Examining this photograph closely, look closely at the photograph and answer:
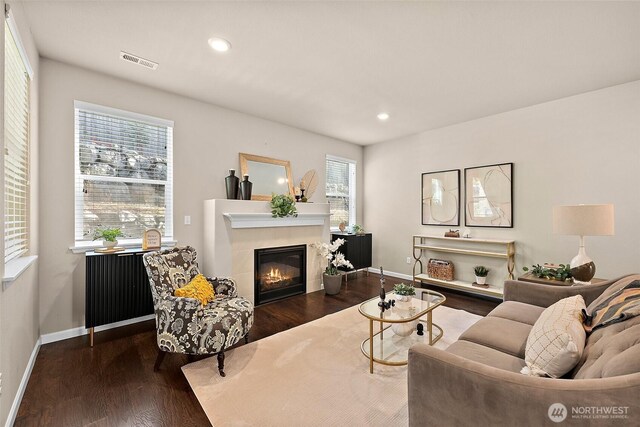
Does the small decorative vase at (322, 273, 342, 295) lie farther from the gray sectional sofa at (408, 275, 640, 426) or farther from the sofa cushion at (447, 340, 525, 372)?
the gray sectional sofa at (408, 275, 640, 426)

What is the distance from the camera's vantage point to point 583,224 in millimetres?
2514

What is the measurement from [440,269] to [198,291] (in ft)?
12.3

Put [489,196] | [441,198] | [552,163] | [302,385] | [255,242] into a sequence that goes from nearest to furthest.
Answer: [302,385]
[552,163]
[255,242]
[489,196]
[441,198]

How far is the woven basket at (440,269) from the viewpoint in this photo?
14.8 ft

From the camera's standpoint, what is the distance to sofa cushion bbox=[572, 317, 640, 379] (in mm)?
951

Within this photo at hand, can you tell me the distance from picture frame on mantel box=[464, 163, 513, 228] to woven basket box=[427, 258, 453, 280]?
0.73m

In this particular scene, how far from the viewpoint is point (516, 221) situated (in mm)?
4008

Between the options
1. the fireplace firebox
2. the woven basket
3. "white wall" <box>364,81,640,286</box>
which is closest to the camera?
"white wall" <box>364,81,640,286</box>

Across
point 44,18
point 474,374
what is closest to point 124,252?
point 44,18

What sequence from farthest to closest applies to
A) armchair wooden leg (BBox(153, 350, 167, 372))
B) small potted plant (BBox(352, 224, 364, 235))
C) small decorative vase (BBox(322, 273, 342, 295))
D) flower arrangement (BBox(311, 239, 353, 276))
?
1. small potted plant (BBox(352, 224, 364, 235))
2. flower arrangement (BBox(311, 239, 353, 276))
3. small decorative vase (BBox(322, 273, 342, 295))
4. armchair wooden leg (BBox(153, 350, 167, 372))

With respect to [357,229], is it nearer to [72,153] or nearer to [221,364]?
[221,364]

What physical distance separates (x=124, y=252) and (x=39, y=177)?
1038 millimetres

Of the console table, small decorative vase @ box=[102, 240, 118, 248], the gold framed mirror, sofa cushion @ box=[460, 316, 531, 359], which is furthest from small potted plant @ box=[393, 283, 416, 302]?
small decorative vase @ box=[102, 240, 118, 248]
